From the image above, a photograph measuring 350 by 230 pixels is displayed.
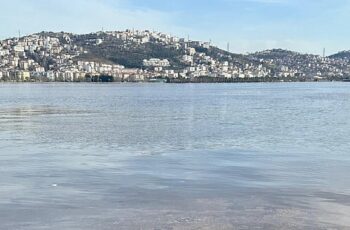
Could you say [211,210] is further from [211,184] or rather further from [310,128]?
[310,128]

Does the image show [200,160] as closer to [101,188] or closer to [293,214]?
[101,188]

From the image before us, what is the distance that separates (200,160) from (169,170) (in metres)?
2.20

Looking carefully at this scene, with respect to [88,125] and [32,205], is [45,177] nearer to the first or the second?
[32,205]

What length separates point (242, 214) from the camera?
10.2 meters

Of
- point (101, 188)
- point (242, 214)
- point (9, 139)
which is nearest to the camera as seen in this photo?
point (242, 214)

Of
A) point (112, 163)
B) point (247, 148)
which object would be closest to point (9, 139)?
point (112, 163)

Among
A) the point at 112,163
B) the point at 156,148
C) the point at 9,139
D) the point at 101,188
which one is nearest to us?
the point at 101,188

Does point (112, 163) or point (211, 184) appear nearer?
point (211, 184)

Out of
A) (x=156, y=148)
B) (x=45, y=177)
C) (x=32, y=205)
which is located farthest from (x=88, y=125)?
(x=32, y=205)

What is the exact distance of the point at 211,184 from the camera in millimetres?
13109

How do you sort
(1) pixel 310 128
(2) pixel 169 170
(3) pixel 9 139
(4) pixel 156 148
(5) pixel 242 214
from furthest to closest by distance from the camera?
(1) pixel 310 128
(3) pixel 9 139
(4) pixel 156 148
(2) pixel 169 170
(5) pixel 242 214

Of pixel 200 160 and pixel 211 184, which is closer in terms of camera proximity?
pixel 211 184

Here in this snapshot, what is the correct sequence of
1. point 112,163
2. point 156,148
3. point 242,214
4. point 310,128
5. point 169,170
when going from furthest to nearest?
point 310,128 → point 156,148 → point 112,163 → point 169,170 → point 242,214

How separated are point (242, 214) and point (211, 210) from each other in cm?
58
